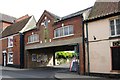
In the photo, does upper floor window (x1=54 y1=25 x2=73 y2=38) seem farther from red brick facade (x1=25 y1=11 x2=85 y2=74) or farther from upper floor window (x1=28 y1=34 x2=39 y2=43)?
upper floor window (x1=28 y1=34 x2=39 y2=43)

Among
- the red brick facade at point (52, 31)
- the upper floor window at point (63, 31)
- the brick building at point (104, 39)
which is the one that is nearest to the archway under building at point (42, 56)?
the red brick facade at point (52, 31)

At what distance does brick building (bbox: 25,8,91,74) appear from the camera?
67.5ft

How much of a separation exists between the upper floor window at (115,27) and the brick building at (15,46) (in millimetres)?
17059

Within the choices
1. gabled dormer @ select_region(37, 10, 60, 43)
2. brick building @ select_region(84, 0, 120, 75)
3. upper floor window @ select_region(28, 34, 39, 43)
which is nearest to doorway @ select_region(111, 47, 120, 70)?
brick building @ select_region(84, 0, 120, 75)

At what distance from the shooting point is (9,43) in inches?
1329

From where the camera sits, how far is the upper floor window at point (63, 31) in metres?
21.9

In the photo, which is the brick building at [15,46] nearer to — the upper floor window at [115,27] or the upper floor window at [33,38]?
the upper floor window at [33,38]

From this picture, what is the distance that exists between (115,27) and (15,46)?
1938 cm

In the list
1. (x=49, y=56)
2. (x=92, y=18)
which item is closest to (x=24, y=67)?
(x=49, y=56)

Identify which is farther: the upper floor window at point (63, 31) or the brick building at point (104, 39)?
the upper floor window at point (63, 31)

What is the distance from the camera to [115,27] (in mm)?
17219

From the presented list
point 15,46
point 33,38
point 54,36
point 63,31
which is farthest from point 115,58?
point 15,46

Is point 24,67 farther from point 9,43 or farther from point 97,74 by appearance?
point 97,74

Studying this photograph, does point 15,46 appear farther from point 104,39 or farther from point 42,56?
point 104,39
